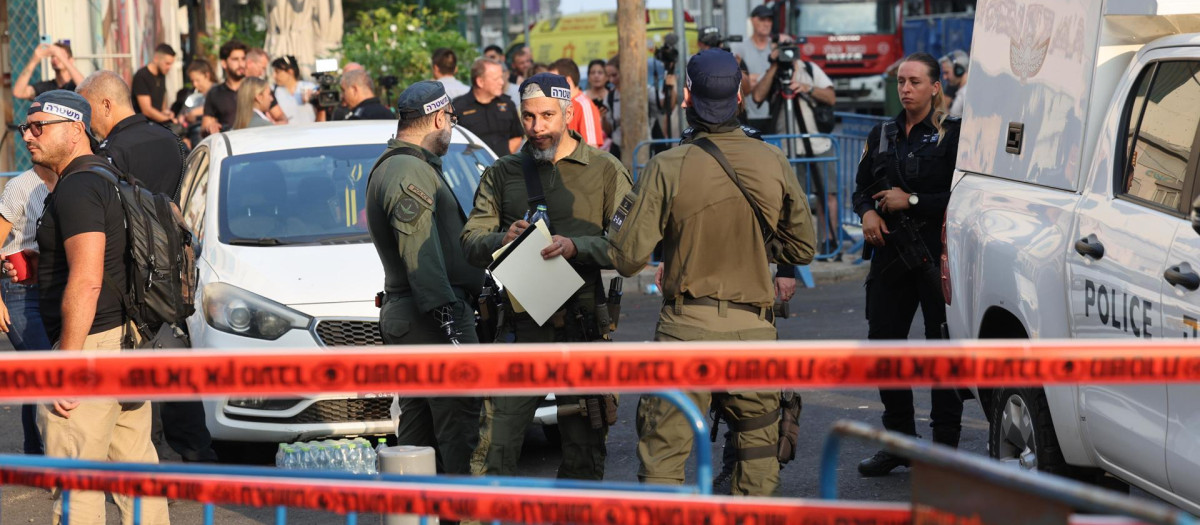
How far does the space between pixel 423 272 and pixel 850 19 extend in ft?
84.1

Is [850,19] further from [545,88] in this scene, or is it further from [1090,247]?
[1090,247]

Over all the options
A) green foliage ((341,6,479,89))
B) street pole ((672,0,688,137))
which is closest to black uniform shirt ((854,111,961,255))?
street pole ((672,0,688,137))

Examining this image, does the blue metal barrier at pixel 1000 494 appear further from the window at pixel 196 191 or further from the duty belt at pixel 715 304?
the window at pixel 196 191

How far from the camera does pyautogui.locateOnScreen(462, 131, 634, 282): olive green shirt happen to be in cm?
535

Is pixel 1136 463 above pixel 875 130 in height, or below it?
below

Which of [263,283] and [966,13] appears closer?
[263,283]

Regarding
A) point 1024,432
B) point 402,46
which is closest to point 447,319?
point 1024,432

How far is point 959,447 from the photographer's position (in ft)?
23.2

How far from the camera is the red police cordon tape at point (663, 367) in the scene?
8.97 feet

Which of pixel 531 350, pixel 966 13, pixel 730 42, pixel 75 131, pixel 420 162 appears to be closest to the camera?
pixel 531 350

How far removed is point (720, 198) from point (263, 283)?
311 cm

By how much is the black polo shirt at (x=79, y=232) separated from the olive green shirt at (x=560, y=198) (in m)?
1.25

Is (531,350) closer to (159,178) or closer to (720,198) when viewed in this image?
(720,198)


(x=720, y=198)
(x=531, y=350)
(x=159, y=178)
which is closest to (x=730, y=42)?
(x=159, y=178)
